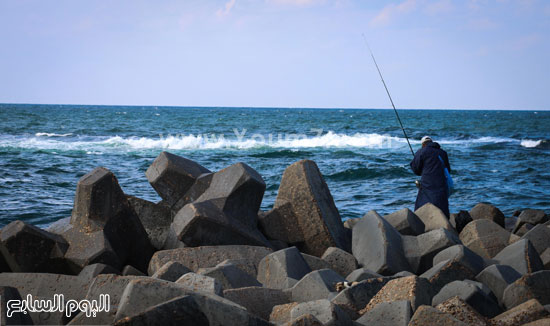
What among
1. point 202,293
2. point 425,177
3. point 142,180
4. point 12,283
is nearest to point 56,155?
point 142,180

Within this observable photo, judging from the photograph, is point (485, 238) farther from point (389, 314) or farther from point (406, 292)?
point (389, 314)

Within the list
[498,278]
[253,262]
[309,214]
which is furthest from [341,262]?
[498,278]

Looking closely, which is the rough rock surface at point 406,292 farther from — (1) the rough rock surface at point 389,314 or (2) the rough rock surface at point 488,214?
(2) the rough rock surface at point 488,214

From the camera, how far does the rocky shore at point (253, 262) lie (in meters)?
2.75

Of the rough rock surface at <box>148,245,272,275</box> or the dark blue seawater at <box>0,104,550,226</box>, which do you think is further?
the dark blue seawater at <box>0,104,550,226</box>

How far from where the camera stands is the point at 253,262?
176 inches

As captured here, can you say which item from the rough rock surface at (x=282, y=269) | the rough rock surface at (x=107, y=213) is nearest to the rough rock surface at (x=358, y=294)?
the rough rock surface at (x=282, y=269)

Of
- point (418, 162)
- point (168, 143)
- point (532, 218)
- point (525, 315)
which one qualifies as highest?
point (418, 162)

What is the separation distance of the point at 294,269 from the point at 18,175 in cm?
1023

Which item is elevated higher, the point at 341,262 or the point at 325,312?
the point at 325,312

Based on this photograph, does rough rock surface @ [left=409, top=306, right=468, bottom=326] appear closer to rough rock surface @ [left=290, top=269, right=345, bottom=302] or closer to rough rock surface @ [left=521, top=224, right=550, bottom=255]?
rough rock surface @ [left=290, top=269, right=345, bottom=302]

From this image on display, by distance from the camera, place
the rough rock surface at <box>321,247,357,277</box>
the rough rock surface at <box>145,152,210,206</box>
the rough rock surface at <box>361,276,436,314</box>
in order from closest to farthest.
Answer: the rough rock surface at <box>361,276,436,314</box>, the rough rock surface at <box>321,247,357,277</box>, the rough rock surface at <box>145,152,210,206</box>

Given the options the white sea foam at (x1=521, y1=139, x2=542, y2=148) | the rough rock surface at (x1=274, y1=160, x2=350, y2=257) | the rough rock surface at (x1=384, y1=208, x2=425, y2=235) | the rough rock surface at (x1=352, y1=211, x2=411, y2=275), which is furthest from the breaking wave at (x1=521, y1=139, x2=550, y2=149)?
the rough rock surface at (x1=352, y1=211, x2=411, y2=275)

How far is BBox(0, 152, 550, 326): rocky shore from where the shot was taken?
2.75 m
